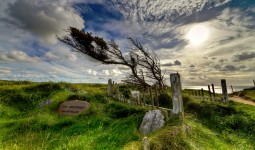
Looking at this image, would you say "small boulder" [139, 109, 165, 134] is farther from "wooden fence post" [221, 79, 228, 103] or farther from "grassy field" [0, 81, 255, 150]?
"wooden fence post" [221, 79, 228, 103]

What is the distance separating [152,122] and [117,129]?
134 cm

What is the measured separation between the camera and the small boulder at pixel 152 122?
9.12m

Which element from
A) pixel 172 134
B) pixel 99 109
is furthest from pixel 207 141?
pixel 99 109

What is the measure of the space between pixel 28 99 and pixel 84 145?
1246 cm

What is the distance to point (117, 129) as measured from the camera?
30.9ft

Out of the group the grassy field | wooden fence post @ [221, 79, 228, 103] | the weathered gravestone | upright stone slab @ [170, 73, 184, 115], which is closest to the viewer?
the grassy field

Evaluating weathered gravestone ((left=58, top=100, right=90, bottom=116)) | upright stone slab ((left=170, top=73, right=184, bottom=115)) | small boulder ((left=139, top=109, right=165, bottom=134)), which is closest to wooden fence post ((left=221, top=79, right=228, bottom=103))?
upright stone slab ((left=170, top=73, right=184, bottom=115))

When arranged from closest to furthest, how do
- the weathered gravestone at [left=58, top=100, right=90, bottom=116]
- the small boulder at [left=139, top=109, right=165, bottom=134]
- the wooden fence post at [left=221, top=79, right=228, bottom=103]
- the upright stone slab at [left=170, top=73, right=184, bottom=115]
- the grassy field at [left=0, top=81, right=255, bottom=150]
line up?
the grassy field at [left=0, top=81, right=255, bottom=150], the small boulder at [left=139, top=109, right=165, bottom=134], the upright stone slab at [left=170, top=73, right=184, bottom=115], the weathered gravestone at [left=58, top=100, right=90, bottom=116], the wooden fence post at [left=221, top=79, right=228, bottom=103]

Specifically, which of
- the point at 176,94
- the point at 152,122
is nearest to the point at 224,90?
the point at 176,94

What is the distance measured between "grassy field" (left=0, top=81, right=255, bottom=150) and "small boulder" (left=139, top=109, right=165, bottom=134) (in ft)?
0.89

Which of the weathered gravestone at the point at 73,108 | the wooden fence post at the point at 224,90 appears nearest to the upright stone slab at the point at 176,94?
the weathered gravestone at the point at 73,108

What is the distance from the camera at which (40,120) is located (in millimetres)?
11992

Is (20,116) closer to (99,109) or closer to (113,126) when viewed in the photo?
(99,109)

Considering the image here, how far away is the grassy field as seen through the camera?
748 cm
